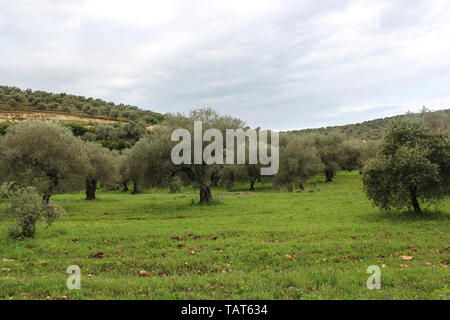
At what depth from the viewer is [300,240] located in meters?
Answer: 12.6

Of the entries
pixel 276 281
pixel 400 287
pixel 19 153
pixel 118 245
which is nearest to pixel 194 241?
pixel 118 245

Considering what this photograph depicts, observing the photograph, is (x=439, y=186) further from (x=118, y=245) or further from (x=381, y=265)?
(x=118, y=245)

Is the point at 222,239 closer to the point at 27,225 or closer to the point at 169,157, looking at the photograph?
the point at 27,225

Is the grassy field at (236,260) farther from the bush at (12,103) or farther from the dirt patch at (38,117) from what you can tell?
the bush at (12,103)

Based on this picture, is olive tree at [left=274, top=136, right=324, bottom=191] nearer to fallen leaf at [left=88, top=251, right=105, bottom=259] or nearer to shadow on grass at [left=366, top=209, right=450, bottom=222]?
shadow on grass at [left=366, top=209, right=450, bottom=222]

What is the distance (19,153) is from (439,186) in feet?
113

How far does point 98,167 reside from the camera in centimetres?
4272

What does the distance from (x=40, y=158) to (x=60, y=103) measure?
4979 inches

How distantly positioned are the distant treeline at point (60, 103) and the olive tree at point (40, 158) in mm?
104146

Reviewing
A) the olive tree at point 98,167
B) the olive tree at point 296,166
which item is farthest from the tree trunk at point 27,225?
the olive tree at point 296,166

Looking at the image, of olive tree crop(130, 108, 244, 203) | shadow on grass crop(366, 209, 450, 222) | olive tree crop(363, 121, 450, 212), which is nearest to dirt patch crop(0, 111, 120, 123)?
olive tree crop(130, 108, 244, 203)

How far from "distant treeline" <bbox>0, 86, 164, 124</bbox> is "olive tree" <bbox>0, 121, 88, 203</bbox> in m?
104

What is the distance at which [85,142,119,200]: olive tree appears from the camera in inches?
1650

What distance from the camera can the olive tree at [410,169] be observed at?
17203 millimetres
